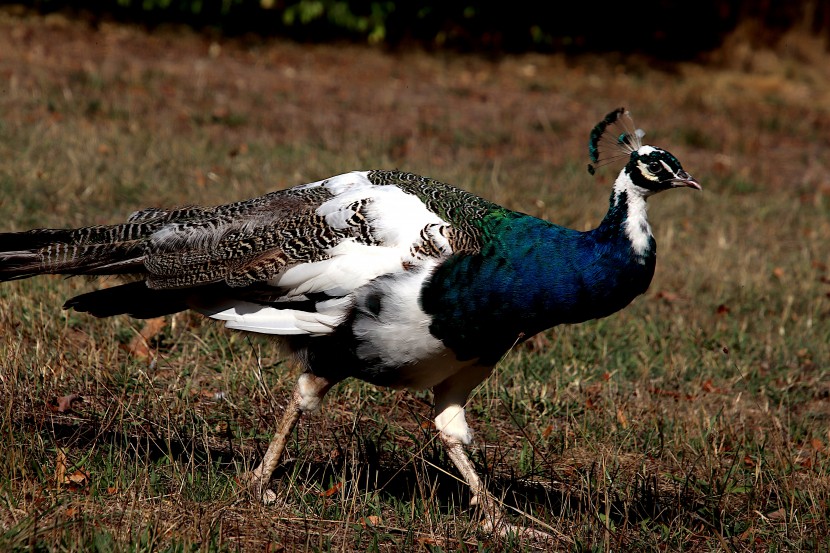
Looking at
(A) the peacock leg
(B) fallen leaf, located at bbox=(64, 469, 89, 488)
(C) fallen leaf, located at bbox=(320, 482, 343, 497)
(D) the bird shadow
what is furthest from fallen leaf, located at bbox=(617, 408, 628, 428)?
(B) fallen leaf, located at bbox=(64, 469, 89, 488)

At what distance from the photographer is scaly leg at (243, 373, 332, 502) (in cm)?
371

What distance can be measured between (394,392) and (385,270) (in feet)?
4.31

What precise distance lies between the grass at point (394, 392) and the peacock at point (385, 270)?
33 cm

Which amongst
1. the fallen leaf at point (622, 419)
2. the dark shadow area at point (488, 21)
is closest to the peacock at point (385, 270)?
the fallen leaf at point (622, 419)

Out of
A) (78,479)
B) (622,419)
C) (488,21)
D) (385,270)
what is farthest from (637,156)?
(488,21)

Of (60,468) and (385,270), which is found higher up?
(385,270)

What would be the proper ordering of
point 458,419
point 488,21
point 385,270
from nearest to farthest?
1. point 385,270
2. point 458,419
3. point 488,21

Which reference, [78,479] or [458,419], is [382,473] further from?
[78,479]

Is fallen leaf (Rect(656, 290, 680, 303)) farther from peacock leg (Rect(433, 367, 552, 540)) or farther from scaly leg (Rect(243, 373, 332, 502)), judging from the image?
scaly leg (Rect(243, 373, 332, 502))

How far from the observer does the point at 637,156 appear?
361cm

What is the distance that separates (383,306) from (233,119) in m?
6.47

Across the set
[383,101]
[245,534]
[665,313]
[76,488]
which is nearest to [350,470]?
[245,534]

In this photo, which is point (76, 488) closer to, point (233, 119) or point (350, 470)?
point (350, 470)

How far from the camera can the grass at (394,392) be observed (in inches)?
138
